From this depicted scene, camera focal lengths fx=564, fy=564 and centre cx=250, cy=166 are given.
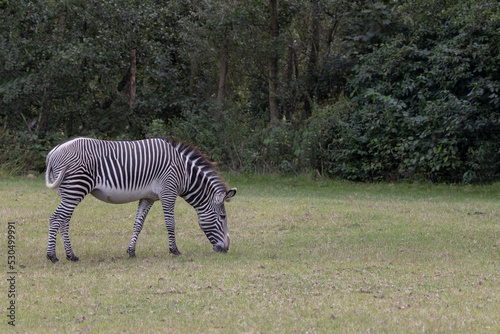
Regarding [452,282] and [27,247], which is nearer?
[452,282]

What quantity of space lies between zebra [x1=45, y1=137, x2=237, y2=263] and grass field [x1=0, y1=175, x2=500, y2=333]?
1.87 feet

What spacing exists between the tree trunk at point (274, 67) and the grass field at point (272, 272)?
800 cm

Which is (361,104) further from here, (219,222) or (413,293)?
(413,293)

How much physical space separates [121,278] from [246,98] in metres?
18.7

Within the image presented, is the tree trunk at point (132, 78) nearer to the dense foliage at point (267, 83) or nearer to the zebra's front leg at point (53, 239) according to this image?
the dense foliage at point (267, 83)

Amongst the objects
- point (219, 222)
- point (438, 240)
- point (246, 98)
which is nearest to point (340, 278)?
point (219, 222)

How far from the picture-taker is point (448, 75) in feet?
60.2

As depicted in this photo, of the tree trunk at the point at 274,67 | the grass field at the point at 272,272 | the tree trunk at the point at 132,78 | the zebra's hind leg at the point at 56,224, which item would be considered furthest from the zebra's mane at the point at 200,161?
the tree trunk at the point at 132,78

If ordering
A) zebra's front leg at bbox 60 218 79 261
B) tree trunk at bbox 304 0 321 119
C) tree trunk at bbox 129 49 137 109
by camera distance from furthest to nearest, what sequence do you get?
tree trunk at bbox 129 49 137 109, tree trunk at bbox 304 0 321 119, zebra's front leg at bbox 60 218 79 261

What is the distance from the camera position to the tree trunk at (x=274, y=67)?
21031mm

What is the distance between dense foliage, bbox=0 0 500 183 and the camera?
711 inches

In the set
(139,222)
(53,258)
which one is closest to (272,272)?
(139,222)

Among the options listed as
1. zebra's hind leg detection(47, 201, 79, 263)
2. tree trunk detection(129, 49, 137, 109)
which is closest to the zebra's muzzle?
zebra's hind leg detection(47, 201, 79, 263)

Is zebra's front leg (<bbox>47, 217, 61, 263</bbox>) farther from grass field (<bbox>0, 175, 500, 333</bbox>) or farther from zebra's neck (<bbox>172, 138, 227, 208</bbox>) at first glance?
zebra's neck (<bbox>172, 138, 227, 208</bbox>)
